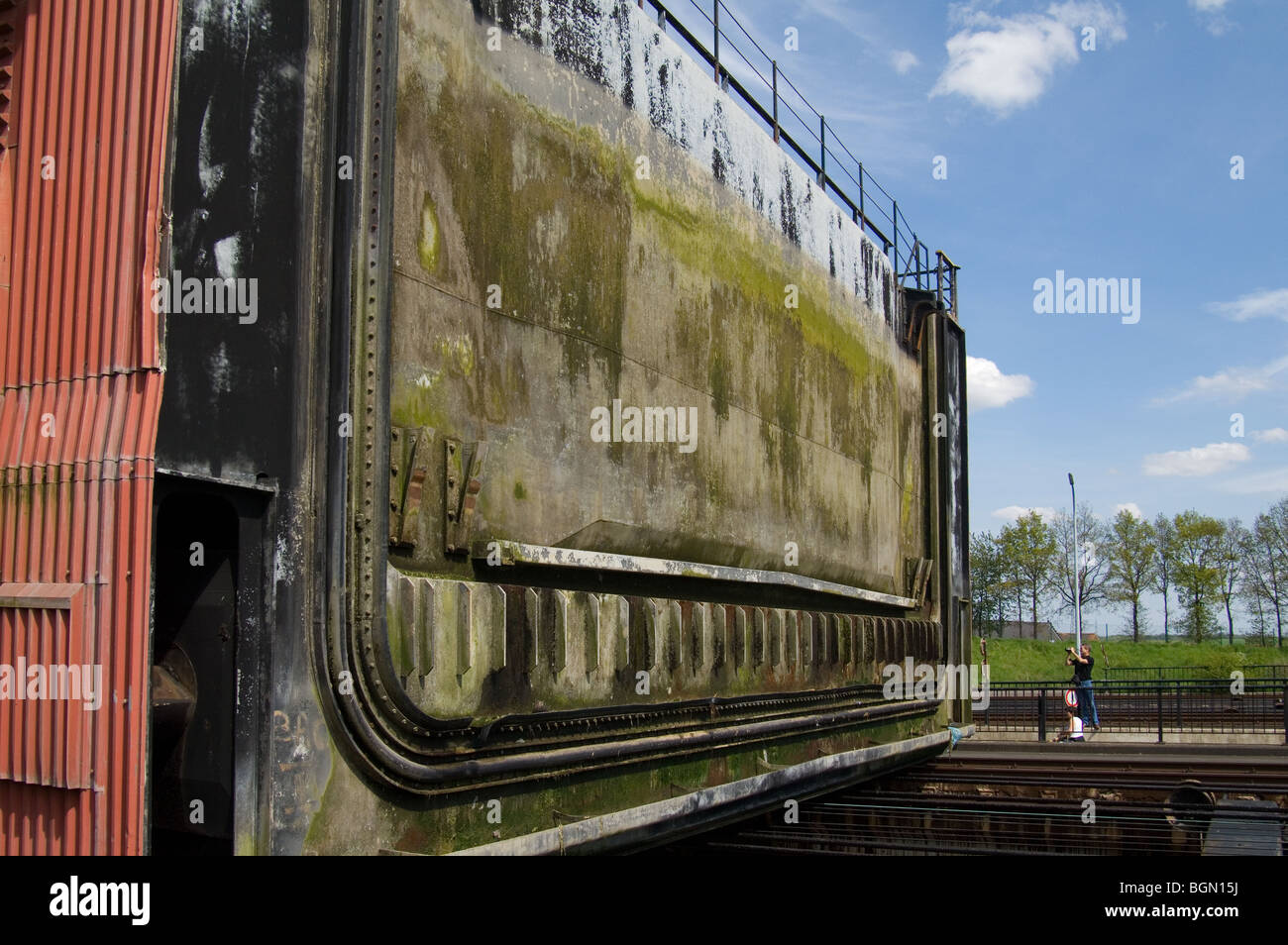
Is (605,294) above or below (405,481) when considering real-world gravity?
above

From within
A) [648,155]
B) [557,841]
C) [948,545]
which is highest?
[648,155]

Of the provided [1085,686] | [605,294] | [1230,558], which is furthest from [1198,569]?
[605,294]

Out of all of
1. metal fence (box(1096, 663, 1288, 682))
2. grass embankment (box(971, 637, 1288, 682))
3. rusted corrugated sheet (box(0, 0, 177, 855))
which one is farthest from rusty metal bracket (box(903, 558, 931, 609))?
grass embankment (box(971, 637, 1288, 682))

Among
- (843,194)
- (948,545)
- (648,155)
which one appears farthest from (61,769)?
(948,545)

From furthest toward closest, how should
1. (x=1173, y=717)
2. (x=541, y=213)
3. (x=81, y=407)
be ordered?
(x=1173, y=717) → (x=541, y=213) → (x=81, y=407)

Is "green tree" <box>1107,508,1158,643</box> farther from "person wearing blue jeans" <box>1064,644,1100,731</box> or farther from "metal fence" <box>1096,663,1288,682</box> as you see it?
"person wearing blue jeans" <box>1064,644,1100,731</box>

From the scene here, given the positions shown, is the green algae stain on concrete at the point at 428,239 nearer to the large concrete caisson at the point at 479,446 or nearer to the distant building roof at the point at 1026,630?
the large concrete caisson at the point at 479,446

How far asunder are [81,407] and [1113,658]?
57.3 m

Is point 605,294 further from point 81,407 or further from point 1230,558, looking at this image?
point 1230,558

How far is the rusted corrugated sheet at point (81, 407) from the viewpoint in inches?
179

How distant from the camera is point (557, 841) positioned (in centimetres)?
660

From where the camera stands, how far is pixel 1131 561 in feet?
219
